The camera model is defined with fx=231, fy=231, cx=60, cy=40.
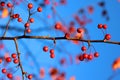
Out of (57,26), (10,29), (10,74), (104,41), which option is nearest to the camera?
(104,41)

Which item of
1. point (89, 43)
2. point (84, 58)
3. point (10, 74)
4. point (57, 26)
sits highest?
point (57, 26)

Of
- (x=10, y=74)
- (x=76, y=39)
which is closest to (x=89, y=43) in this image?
(x=76, y=39)

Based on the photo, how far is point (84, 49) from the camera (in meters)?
4.38

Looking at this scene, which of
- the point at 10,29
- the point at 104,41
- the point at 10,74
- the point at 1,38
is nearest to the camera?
the point at 104,41

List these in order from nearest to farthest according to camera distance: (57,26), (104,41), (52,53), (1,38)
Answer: (104,41)
(1,38)
(57,26)
(52,53)

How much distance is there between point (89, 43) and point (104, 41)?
0.23m

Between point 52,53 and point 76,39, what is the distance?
3.72 ft

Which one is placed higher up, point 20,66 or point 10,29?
point 10,29

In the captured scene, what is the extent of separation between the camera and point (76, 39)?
3.51 metres

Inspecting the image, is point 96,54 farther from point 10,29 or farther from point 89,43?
point 10,29

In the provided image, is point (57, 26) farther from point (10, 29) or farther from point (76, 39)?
point (10, 29)

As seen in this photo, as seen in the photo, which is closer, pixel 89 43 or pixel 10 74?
pixel 89 43

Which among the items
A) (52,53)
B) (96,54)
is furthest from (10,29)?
(96,54)

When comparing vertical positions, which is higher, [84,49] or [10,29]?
[10,29]
